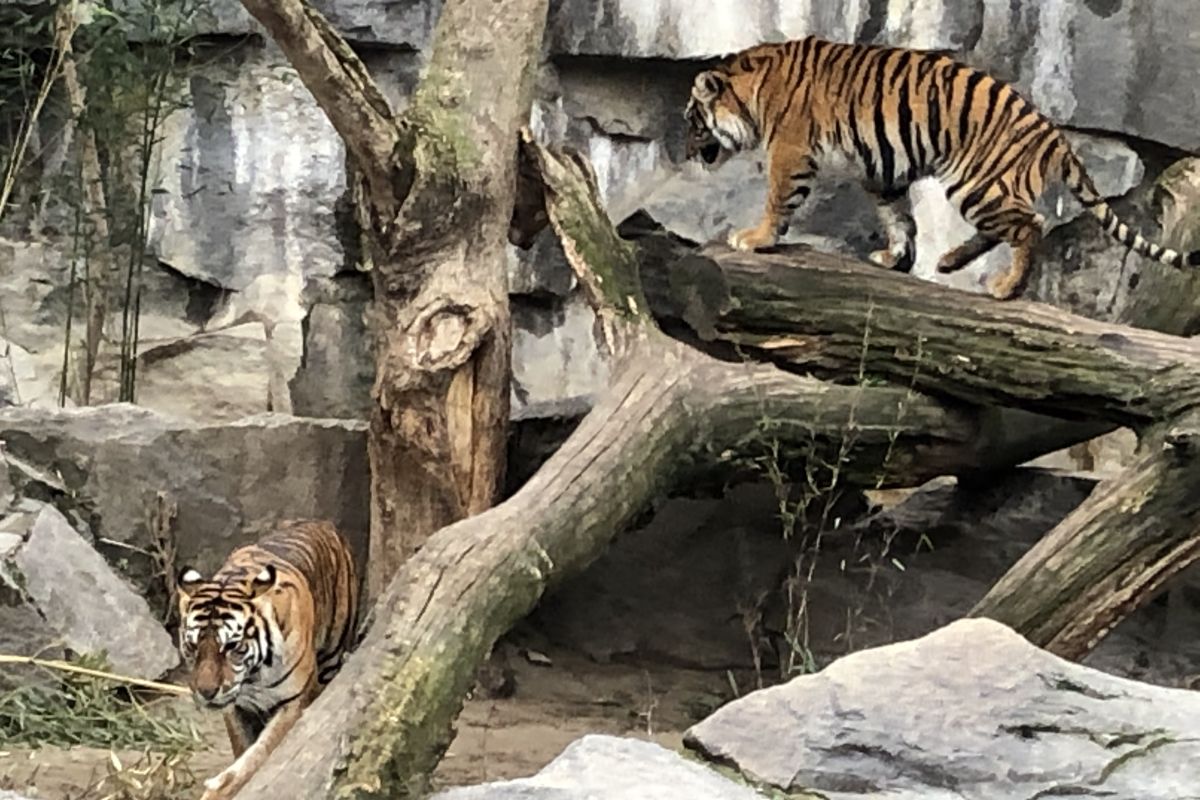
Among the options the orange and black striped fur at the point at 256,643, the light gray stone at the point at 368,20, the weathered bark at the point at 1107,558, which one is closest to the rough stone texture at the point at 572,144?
the light gray stone at the point at 368,20

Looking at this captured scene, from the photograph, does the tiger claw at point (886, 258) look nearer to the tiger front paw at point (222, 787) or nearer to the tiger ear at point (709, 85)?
the tiger ear at point (709, 85)

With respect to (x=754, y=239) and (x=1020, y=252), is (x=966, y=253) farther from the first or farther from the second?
(x=754, y=239)

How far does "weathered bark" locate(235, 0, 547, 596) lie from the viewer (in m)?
3.76

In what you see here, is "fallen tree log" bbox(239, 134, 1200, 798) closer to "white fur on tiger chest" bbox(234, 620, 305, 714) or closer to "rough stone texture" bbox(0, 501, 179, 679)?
"white fur on tiger chest" bbox(234, 620, 305, 714)

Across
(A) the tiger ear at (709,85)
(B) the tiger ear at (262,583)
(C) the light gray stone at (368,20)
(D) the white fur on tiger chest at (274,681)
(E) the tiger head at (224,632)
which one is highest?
(C) the light gray stone at (368,20)

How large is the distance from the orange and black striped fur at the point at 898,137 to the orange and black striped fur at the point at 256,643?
1.44 metres

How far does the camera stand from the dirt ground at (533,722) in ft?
11.9

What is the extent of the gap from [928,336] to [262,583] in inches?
66.4

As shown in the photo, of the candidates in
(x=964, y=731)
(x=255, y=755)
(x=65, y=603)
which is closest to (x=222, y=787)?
(x=255, y=755)

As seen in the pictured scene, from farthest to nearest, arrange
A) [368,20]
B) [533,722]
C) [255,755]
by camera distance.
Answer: [368,20] → [533,722] → [255,755]

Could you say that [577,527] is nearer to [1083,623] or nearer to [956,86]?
[1083,623]

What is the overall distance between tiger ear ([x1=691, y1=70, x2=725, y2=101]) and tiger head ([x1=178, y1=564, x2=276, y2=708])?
1932 millimetres

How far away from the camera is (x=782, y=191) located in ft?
13.9

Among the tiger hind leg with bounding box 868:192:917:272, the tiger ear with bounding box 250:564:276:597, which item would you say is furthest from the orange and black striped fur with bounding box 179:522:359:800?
the tiger hind leg with bounding box 868:192:917:272
